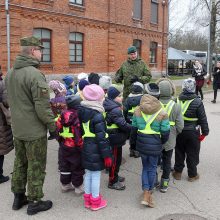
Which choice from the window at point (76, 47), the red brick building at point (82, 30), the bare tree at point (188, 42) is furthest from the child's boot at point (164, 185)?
the bare tree at point (188, 42)

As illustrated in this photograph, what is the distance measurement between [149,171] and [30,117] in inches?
66.6

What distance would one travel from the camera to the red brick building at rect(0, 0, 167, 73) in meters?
16.5

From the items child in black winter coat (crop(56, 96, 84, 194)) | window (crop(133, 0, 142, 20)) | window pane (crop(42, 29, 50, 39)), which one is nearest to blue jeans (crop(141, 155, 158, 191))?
Result: child in black winter coat (crop(56, 96, 84, 194))

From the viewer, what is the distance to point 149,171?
4.43 m

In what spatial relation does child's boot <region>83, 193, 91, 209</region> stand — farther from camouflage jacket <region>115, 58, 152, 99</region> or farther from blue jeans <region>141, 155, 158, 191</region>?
camouflage jacket <region>115, 58, 152, 99</region>

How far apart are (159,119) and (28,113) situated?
5.22 ft

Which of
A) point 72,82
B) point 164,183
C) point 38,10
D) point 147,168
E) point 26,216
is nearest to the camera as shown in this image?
point 26,216

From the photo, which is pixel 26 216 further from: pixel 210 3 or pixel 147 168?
pixel 210 3

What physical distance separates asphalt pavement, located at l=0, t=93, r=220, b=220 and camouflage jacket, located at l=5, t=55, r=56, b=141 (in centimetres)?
102

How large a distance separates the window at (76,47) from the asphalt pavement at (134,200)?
574 inches

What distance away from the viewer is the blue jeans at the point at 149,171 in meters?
4.38

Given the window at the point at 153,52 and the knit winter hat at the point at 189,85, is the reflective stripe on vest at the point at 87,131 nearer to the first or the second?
the knit winter hat at the point at 189,85

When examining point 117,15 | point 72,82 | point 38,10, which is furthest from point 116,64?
point 72,82

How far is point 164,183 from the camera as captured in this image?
4.82m
